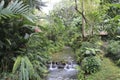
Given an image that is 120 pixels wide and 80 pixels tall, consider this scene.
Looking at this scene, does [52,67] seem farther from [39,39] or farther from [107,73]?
[39,39]

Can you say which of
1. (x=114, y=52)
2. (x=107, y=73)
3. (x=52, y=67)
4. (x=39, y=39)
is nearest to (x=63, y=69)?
(x=52, y=67)

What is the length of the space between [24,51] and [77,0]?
21.7ft

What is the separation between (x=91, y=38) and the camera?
11023 mm

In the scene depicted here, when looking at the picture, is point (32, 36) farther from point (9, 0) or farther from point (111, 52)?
point (111, 52)

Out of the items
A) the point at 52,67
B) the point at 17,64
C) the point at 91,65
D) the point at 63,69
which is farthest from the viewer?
the point at 52,67

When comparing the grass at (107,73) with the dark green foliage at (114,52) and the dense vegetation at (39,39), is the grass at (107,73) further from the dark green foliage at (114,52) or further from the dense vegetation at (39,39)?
the dark green foliage at (114,52)

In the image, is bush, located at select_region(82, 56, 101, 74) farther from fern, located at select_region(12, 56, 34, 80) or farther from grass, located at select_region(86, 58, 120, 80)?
fern, located at select_region(12, 56, 34, 80)

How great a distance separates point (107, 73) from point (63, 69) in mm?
2101

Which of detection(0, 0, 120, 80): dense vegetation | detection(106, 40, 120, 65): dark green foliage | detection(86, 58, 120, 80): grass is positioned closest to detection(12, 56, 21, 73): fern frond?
detection(0, 0, 120, 80): dense vegetation

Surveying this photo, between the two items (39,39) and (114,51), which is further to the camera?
(114,51)

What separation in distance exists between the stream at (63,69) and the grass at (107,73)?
0.77 meters

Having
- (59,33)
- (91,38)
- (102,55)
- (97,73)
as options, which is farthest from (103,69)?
(59,33)

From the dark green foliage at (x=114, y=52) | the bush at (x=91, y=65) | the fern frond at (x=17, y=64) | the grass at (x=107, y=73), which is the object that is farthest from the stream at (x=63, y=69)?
the fern frond at (x=17, y=64)

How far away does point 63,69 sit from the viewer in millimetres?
9156
